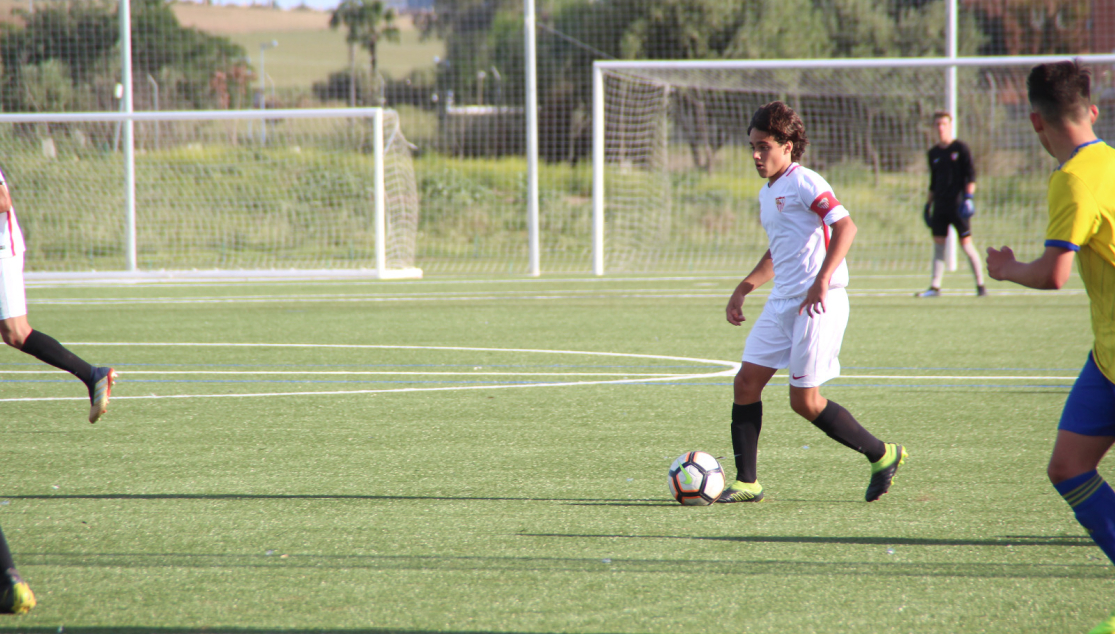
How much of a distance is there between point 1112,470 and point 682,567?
8.52ft

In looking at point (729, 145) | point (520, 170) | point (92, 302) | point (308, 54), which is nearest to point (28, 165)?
point (92, 302)

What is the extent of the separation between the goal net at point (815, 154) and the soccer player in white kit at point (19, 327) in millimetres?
11521

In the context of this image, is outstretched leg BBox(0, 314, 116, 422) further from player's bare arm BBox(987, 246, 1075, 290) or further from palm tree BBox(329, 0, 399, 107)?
palm tree BBox(329, 0, 399, 107)

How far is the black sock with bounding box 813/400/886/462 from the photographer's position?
4391mm

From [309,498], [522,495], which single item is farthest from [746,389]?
[309,498]

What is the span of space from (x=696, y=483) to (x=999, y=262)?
6.05ft

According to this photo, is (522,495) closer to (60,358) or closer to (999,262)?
(999,262)

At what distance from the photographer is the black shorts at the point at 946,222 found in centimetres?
1224

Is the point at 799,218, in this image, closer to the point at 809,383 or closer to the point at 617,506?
the point at 809,383

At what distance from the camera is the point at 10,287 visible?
212 inches

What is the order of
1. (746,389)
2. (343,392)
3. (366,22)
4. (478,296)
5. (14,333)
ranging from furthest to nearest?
(366,22)
(478,296)
(343,392)
(14,333)
(746,389)

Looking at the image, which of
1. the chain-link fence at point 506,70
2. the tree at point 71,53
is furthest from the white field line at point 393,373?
the tree at point 71,53

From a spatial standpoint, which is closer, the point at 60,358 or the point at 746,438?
the point at 746,438

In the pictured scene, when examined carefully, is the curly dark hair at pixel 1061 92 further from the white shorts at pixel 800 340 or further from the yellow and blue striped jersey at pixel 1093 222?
the white shorts at pixel 800 340
